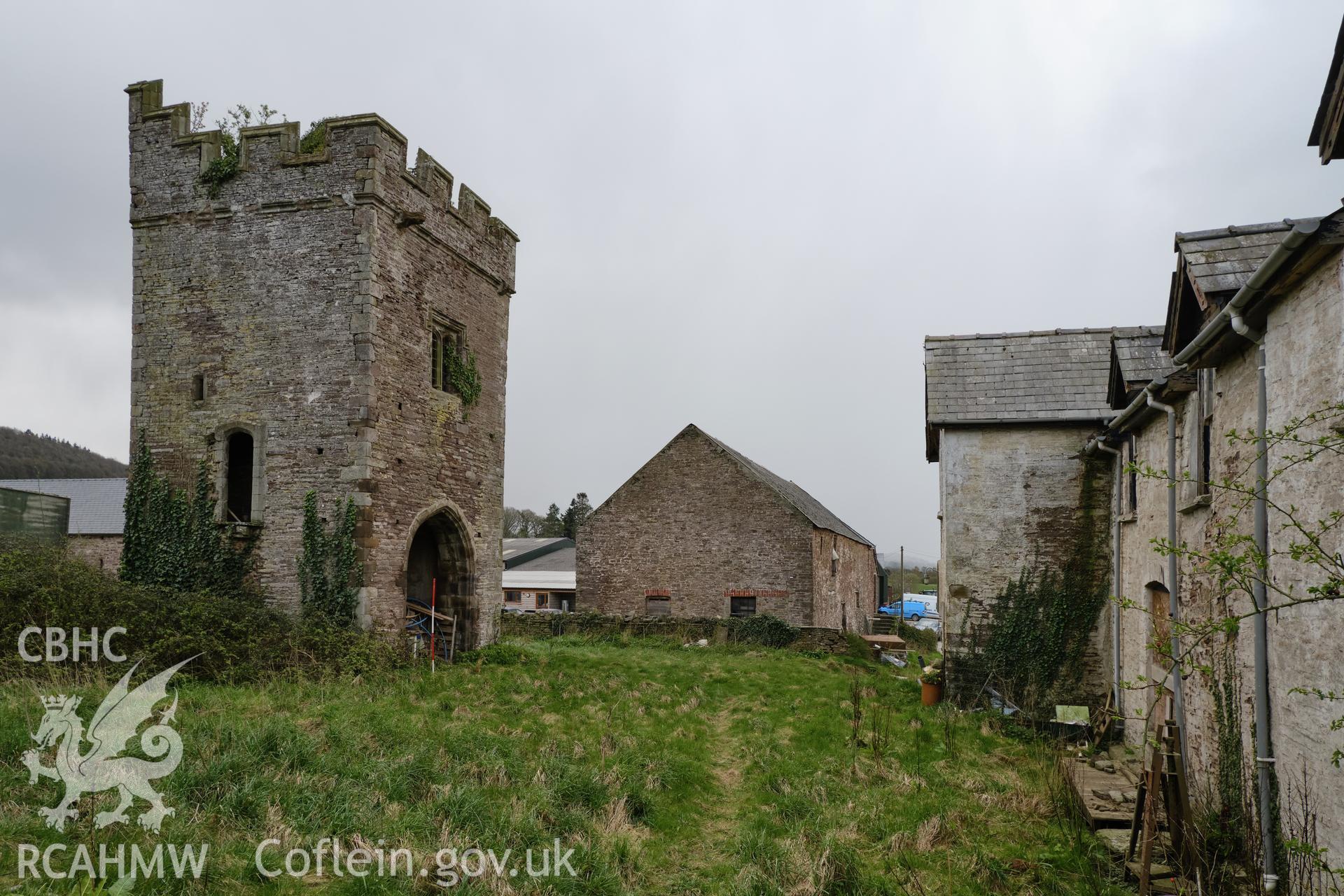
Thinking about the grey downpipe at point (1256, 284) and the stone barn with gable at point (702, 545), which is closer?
the grey downpipe at point (1256, 284)

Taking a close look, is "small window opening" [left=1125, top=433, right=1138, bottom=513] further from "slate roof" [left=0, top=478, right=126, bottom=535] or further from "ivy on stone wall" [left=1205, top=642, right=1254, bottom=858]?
"slate roof" [left=0, top=478, right=126, bottom=535]

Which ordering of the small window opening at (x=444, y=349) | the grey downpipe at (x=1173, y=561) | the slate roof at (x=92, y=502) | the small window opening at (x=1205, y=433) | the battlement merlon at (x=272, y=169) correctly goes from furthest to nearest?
the slate roof at (x=92, y=502), the small window opening at (x=444, y=349), the battlement merlon at (x=272, y=169), the grey downpipe at (x=1173, y=561), the small window opening at (x=1205, y=433)

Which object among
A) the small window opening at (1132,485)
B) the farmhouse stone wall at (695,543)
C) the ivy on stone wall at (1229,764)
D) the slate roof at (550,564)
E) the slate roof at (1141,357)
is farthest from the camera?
the slate roof at (550,564)

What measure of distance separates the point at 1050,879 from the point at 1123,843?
116cm

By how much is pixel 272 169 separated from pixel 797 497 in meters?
23.0

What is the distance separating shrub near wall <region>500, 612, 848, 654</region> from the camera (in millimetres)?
23516

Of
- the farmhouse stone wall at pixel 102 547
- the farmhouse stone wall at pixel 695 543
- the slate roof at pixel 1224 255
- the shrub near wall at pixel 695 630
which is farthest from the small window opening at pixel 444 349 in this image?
the farmhouse stone wall at pixel 102 547

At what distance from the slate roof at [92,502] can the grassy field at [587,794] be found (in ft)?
101

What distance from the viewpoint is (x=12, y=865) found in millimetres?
5137

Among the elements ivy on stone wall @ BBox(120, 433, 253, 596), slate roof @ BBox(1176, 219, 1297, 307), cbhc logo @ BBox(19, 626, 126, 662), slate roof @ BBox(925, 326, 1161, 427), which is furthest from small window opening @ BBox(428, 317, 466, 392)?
slate roof @ BBox(1176, 219, 1297, 307)

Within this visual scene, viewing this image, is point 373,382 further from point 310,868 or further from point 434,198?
point 310,868

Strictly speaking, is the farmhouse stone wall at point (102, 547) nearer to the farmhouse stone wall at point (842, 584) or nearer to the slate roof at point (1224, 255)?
the farmhouse stone wall at point (842, 584)

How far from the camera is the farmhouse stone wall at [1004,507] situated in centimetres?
1412
